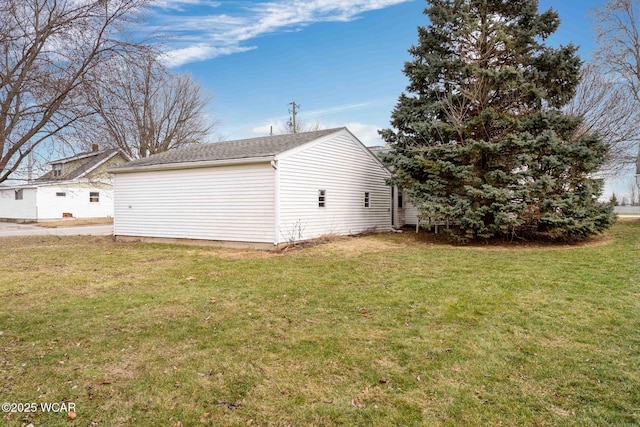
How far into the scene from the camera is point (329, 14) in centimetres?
1352

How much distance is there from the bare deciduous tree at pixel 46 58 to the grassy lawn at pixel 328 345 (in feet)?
9.71

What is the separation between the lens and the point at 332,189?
45.6ft

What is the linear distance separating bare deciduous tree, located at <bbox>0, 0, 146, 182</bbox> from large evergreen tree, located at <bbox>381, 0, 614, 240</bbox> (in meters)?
9.59

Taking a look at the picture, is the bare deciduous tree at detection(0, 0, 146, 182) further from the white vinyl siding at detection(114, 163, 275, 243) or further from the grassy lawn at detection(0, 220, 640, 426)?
the white vinyl siding at detection(114, 163, 275, 243)

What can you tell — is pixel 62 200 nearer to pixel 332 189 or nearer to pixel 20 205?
pixel 20 205

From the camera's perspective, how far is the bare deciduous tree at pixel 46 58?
21.0ft

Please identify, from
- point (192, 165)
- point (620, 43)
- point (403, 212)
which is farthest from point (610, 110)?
point (192, 165)

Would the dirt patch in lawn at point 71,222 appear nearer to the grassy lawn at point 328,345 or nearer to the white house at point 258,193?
the white house at point 258,193

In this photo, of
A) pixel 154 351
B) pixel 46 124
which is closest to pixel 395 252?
pixel 154 351

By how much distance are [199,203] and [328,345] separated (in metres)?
9.86

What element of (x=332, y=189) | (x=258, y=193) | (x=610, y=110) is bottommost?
(x=258, y=193)

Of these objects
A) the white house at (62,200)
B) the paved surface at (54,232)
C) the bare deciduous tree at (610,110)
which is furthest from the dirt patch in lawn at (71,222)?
the bare deciduous tree at (610,110)

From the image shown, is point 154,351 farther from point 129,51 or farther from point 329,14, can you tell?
point 329,14

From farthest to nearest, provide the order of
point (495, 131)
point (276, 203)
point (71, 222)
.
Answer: point (71, 222) < point (495, 131) < point (276, 203)
